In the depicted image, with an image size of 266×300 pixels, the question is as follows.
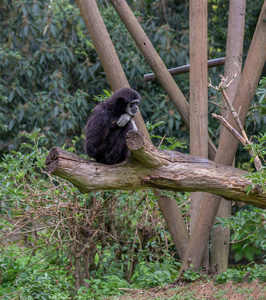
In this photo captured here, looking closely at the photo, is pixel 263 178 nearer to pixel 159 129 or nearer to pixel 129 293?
pixel 129 293

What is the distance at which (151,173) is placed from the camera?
325 cm

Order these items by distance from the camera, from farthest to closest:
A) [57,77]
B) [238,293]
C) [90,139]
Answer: [57,77] < [238,293] < [90,139]

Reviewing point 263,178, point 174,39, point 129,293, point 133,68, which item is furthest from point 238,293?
point 174,39

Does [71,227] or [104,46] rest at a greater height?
[104,46]

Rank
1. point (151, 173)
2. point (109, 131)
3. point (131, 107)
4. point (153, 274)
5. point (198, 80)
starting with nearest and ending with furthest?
1. point (151, 173)
2. point (109, 131)
3. point (131, 107)
4. point (198, 80)
5. point (153, 274)

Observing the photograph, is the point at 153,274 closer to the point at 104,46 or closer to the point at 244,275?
the point at 244,275

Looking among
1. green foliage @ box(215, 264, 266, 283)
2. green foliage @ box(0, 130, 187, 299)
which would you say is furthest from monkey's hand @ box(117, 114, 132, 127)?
green foliage @ box(215, 264, 266, 283)

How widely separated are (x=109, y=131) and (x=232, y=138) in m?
1.36

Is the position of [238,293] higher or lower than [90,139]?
lower

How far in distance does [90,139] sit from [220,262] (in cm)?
235

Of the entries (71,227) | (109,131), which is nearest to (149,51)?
(109,131)

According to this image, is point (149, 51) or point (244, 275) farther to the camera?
point (149, 51)

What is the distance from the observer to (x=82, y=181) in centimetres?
318

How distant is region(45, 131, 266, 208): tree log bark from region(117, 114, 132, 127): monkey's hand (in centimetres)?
76
